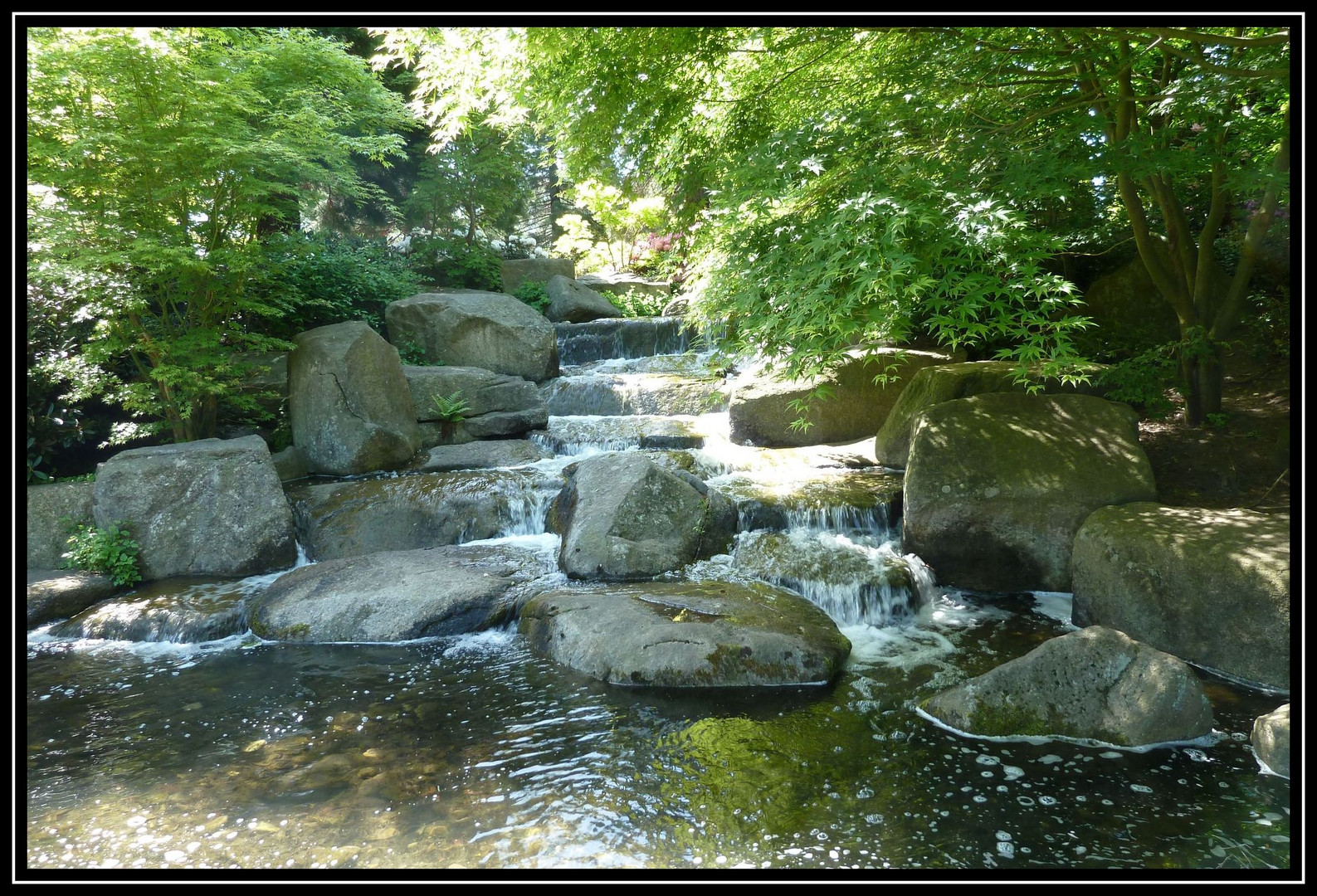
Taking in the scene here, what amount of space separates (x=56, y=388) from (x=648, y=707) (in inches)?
342

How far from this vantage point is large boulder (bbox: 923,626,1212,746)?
404 centimetres

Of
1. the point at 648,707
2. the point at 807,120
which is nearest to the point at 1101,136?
the point at 807,120

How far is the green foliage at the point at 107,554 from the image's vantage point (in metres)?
7.01

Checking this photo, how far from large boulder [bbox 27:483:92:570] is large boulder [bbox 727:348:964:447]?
26.1 feet

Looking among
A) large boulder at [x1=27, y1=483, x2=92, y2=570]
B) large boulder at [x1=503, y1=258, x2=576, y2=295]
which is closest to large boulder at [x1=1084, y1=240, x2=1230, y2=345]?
large boulder at [x1=503, y1=258, x2=576, y2=295]

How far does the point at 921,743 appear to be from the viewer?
13.4 feet

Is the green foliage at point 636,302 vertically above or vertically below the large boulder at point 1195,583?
above

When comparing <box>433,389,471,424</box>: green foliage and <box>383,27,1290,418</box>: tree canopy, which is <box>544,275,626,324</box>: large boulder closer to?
<box>433,389,471,424</box>: green foliage

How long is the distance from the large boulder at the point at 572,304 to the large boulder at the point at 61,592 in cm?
1079

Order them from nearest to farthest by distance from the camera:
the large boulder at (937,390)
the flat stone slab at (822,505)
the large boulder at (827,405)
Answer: the flat stone slab at (822,505) < the large boulder at (937,390) < the large boulder at (827,405)

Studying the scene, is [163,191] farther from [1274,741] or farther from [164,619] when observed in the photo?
[1274,741]

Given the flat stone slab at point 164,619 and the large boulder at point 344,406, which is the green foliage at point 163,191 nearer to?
the large boulder at point 344,406

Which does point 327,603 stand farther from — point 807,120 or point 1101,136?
point 1101,136

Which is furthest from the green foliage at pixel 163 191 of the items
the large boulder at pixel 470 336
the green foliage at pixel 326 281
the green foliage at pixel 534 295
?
the green foliage at pixel 534 295
